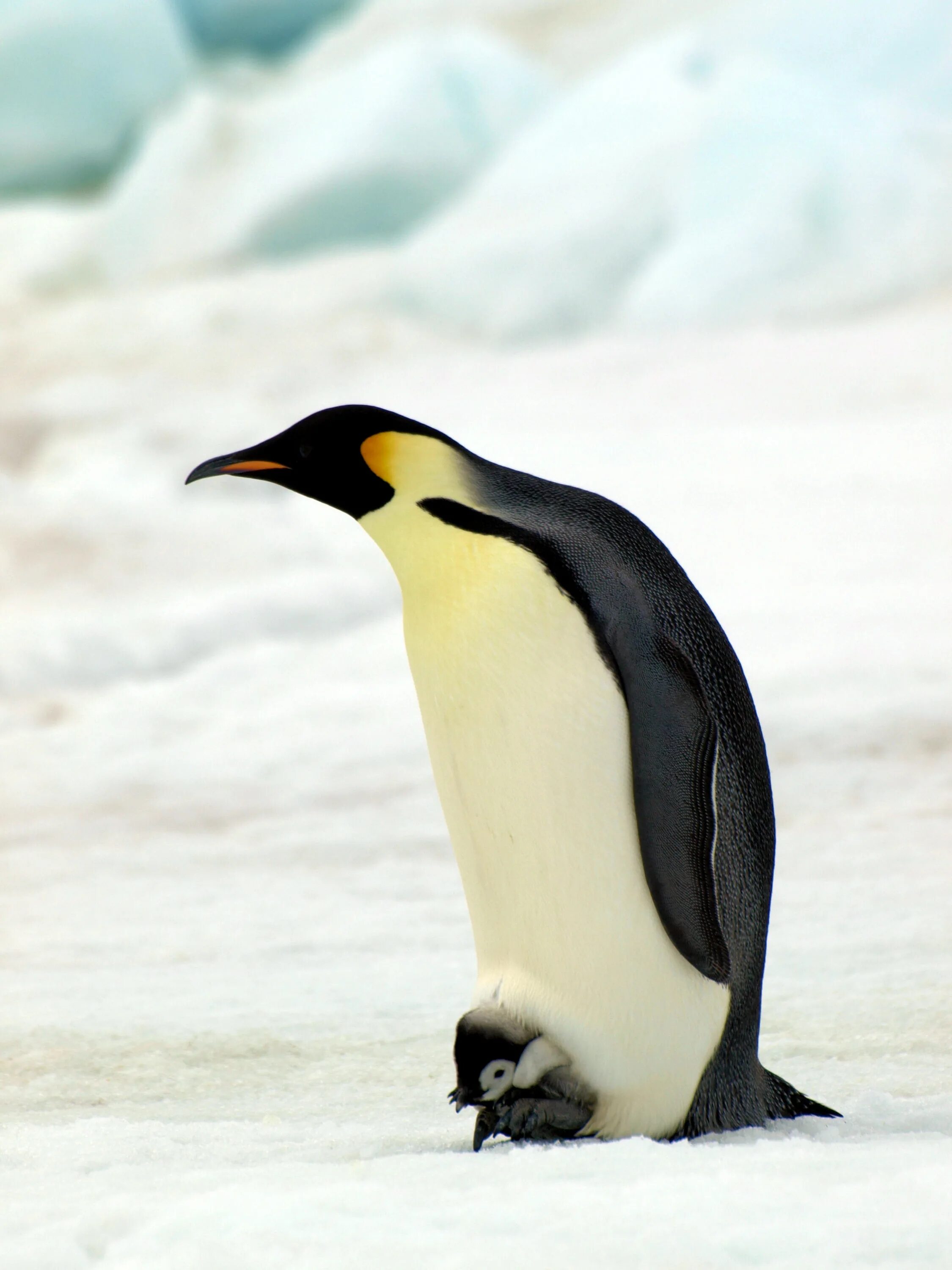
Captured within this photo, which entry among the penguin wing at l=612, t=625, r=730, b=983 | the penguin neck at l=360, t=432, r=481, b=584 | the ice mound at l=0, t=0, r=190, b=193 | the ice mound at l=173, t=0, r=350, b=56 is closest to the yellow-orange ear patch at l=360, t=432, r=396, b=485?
the penguin neck at l=360, t=432, r=481, b=584

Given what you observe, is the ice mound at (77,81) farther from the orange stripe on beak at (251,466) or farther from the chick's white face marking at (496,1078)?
the chick's white face marking at (496,1078)

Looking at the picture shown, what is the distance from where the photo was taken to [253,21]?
8430 mm

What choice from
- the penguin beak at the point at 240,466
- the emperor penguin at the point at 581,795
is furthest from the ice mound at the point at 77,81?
the emperor penguin at the point at 581,795

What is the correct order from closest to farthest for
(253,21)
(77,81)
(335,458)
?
(335,458)
(77,81)
(253,21)

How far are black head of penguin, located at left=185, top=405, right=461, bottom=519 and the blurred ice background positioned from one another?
471 mm

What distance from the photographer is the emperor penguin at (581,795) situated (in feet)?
3.52

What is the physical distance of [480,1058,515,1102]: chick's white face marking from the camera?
1068 mm

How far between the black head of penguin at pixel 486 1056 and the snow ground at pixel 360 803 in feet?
0.18

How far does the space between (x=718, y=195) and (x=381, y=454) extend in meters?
5.02

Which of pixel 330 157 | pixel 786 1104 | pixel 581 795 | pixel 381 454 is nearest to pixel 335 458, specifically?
pixel 381 454

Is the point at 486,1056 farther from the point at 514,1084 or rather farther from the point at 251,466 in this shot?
the point at 251,466

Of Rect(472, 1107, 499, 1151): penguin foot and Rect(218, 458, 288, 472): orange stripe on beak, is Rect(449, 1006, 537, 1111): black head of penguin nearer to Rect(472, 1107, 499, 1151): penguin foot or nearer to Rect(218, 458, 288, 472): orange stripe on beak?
Rect(472, 1107, 499, 1151): penguin foot

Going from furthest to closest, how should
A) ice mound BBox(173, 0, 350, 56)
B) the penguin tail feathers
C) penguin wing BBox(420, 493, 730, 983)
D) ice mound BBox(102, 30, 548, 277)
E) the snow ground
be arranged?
ice mound BBox(173, 0, 350, 56) → ice mound BBox(102, 30, 548, 277) → the penguin tail feathers → penguin wing BBox(420, 493, 730, 983) → the snow ground

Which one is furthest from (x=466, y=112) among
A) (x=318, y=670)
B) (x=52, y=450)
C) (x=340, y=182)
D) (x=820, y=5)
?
(x=318, y=670)
